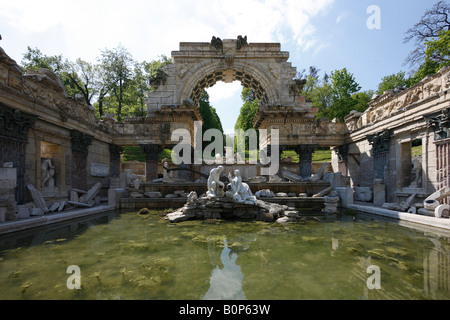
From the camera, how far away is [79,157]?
10727 mm

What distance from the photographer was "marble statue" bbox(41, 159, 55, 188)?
8811 millimetres

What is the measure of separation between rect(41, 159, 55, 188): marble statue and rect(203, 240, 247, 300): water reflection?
908 centimetres

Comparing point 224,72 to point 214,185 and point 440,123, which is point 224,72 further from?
point 440,123

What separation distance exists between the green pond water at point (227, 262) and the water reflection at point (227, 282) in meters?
0.01

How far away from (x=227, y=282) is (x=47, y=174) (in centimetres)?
979

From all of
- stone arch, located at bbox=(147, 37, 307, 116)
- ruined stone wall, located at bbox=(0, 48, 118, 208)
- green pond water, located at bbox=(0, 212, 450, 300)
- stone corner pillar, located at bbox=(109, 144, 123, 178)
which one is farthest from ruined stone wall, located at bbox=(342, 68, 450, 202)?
stone corner pillar, located at bbox=(109, 144, 123, 178)

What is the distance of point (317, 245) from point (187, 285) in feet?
10.1

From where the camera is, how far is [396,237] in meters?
5.11

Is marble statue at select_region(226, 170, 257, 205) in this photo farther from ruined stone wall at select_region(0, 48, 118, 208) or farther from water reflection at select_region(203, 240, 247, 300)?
ruined stone wall at select_region(0, 48, 118, 208)

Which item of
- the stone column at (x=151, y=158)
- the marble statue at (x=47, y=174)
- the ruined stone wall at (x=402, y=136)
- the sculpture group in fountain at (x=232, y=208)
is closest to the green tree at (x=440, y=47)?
the ruined stone wall at (x=402, y=136)

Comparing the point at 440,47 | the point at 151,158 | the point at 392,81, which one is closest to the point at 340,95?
the point at 392,81

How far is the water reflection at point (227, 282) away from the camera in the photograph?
269 centimetres
